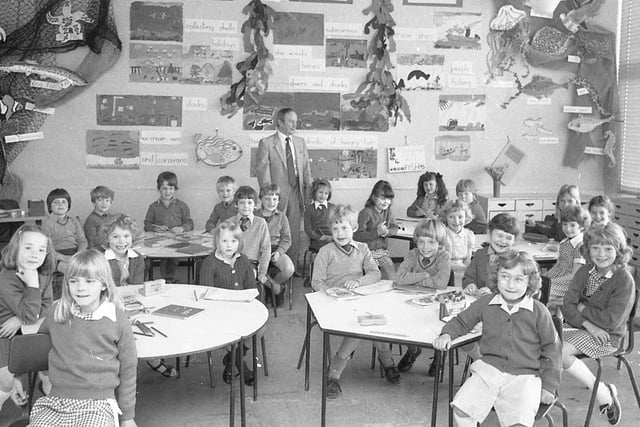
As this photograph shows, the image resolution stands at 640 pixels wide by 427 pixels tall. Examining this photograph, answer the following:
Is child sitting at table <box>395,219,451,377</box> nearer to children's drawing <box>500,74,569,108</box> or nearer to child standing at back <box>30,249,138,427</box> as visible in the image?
child standing at back <box>30,249,138,427</box>

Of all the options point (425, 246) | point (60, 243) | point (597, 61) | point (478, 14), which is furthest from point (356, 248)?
point (597, 61)

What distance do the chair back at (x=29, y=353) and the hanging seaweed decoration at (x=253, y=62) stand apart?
4.37 metres

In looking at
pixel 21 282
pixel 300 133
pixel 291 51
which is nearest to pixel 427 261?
pixel 21 282

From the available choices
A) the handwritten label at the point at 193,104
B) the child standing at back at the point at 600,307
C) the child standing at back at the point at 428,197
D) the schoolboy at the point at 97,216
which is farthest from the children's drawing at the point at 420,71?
the child standing at back at the point at 600,307

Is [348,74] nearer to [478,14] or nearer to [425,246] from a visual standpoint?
[478,14]

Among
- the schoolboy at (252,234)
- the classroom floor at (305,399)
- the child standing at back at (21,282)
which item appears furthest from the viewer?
the schoolboy at (252,234)

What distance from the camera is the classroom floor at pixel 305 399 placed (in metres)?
3.30

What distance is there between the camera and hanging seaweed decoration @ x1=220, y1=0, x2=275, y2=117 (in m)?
6.48

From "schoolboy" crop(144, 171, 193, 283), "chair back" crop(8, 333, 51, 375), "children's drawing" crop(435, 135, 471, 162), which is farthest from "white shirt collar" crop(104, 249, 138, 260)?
"children's drawing" crop(435, 135, 471, 162)

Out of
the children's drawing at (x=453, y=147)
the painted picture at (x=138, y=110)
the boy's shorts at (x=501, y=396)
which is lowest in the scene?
the boy's shorts at (x=501, y=396)

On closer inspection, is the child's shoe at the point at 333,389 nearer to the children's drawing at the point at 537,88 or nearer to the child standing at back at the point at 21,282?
the child standing at back at the point at 21,282

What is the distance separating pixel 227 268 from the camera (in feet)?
12.2

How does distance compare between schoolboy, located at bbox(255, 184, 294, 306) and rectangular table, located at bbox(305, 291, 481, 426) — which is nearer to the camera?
rectangular table, located at bbox(305, 291, 481, 426)

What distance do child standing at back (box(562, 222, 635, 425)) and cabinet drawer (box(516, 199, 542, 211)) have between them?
11.3 feet
